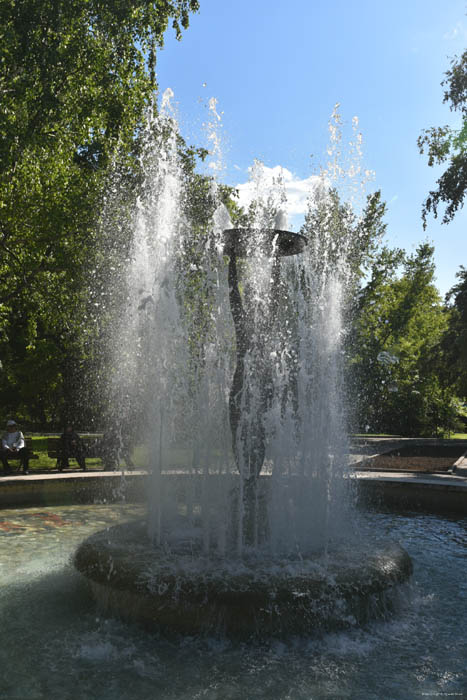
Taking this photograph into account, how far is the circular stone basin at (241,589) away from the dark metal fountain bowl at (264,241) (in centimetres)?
374

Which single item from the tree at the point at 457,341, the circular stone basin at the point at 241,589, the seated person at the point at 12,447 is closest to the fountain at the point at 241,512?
the circular stone basin at the point at 241,589

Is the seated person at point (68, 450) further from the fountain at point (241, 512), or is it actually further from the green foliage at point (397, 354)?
the green foliage at point (397, 354)

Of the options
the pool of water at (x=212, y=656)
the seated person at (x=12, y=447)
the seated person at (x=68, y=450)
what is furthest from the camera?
the seated person at (x=68, y=450)

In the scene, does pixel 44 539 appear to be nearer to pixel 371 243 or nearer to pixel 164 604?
pixel 164 604

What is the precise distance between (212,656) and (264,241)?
15.5 feet

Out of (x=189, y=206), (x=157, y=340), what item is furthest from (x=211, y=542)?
(x=189, y=206)

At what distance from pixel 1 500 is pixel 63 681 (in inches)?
218

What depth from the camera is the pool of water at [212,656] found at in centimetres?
328

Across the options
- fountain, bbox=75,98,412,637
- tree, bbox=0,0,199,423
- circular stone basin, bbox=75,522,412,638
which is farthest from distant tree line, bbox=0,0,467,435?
circular stone basin, bbox=75,522,412,638

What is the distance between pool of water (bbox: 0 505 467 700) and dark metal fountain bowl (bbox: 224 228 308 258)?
405 centimetres

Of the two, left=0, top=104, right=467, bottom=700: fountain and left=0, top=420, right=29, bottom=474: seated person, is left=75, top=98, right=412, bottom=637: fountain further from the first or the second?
left=0, top=420, right=29, bottom=474: seated person

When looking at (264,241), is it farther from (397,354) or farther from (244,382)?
(397,354)

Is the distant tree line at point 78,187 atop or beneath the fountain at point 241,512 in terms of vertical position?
atop

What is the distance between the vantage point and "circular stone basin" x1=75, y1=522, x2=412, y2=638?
3.95 m
